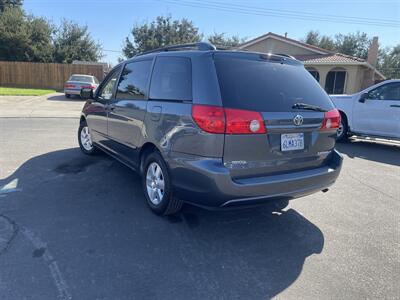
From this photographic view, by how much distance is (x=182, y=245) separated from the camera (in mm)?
3105

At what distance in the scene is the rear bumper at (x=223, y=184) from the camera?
2855mm

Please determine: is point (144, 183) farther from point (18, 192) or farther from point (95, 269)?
point (18, 192)

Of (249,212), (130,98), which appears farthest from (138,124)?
(249,212)

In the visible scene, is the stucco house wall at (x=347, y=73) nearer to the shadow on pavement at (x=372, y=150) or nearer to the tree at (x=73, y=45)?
the shadow on pavement at (x=372, y=150)

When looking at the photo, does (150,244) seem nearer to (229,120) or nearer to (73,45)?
(229,120)

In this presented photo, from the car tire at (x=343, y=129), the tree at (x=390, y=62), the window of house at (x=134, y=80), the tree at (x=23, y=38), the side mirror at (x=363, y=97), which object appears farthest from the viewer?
the tree at (x=390, y=62)

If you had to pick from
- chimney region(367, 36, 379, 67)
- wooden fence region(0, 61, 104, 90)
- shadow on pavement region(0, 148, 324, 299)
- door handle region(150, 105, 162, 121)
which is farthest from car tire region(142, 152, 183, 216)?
chimney region(367, 36, 379, 67)

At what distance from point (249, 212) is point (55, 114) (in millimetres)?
11216

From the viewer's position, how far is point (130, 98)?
4242 millimetres

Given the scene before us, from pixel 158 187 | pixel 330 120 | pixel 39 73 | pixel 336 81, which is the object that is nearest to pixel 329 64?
pixel 336 81

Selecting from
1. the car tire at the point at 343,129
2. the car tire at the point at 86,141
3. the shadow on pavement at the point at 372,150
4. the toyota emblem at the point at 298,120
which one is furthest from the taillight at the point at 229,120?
the car tire at the point at 343,129

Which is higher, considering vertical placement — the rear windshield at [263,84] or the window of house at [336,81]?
the window of house at [336,81]

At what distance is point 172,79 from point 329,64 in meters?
21.1

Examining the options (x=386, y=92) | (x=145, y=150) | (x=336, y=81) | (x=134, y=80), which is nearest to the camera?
(x=145, y=150)
